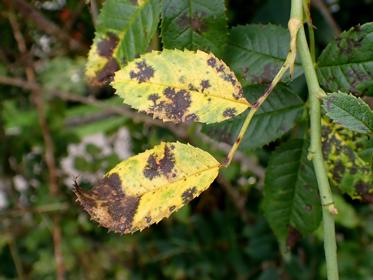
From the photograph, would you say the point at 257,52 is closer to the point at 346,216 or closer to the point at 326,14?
the point at 326,14

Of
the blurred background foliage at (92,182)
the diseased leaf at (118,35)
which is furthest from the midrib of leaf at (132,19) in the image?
the blurred background foliage at (92,182)

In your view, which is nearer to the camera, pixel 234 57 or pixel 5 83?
pixel 234 57

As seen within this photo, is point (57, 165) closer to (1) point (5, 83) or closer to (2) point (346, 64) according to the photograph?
(1) point (5, 83)

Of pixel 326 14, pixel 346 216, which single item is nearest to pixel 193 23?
pixel 326 14

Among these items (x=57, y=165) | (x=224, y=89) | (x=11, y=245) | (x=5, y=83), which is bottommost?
(x=11, y=245)

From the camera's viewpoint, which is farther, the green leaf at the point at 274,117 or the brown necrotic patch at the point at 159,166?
the green leaf at the point at 274,117

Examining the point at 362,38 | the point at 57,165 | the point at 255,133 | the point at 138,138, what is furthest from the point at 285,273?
the point at 362,38

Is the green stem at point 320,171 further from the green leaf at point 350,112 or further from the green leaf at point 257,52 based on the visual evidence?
the green leaf at point 257,52

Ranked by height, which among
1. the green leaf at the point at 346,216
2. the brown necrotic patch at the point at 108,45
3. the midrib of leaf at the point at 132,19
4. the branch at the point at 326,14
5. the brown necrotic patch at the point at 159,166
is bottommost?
the green leaf at the point at 346,216
